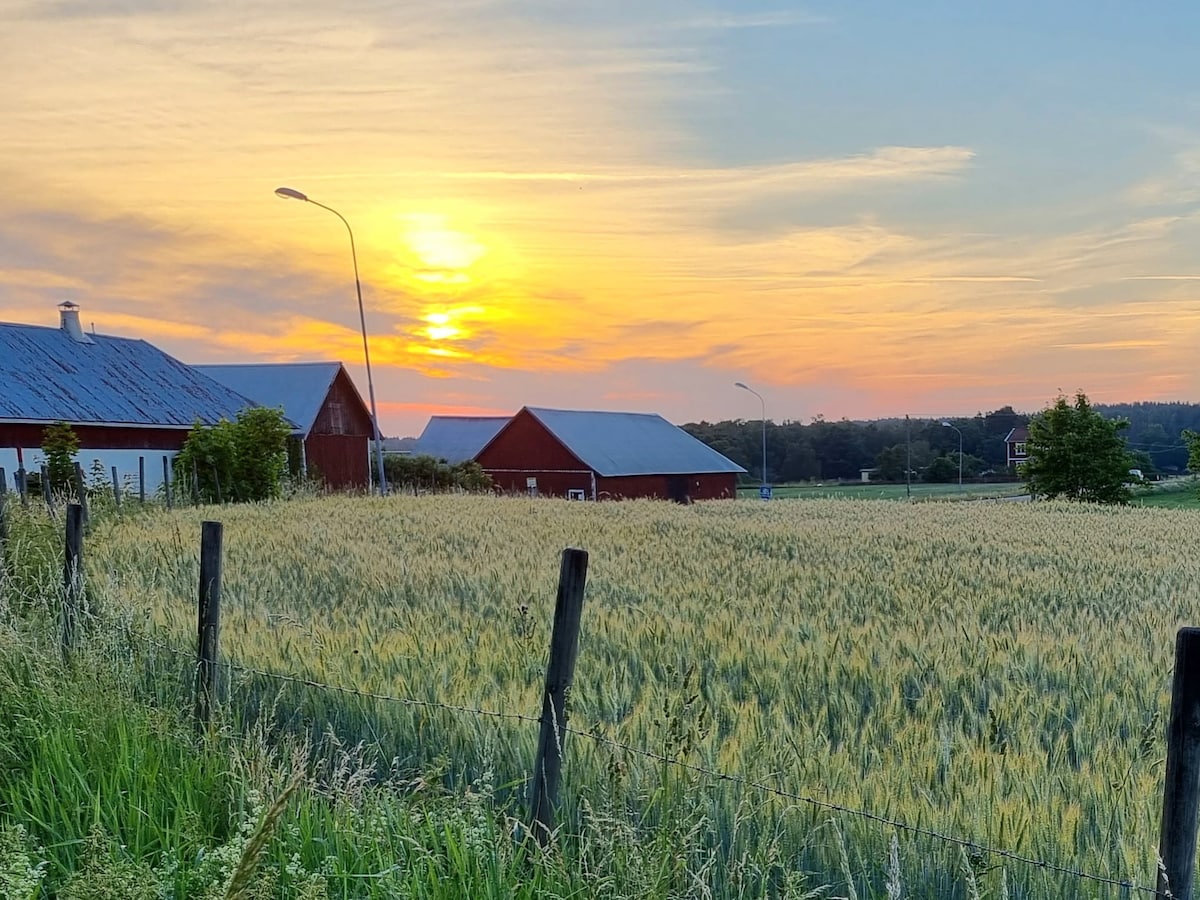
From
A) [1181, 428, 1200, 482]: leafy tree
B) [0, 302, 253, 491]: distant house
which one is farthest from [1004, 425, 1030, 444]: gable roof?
[0, 302, 253, 491]: distant house

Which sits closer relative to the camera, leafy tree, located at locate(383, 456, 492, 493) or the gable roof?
leafy tree, located at locate(383, 456, 492, 493)

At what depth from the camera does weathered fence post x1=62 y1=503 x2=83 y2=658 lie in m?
6.19

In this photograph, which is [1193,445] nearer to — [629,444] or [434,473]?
[629,444]

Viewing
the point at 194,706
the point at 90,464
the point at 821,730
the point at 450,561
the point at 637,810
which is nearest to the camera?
the point at 637,810

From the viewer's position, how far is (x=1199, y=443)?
48.8m

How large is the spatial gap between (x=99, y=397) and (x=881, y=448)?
7627 cm

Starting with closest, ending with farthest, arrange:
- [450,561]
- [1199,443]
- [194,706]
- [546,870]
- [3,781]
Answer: [546,870] → [3,781] → [194,706] → [450,561] → [1199,443]

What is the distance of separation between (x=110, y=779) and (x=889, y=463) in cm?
8895

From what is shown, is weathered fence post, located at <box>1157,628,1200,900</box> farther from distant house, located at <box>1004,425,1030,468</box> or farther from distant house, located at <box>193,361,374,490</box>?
distant house, located at <box>1004,425,1030,468</box>

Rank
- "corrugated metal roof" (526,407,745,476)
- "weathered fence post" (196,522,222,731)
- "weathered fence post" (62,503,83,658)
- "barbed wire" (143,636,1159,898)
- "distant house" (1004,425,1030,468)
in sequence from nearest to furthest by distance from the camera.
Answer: "barbed wire" (143,636,1159,898), "weathered fence post" (196,522,222,731), "weathered fence post" (62,503,83,658), "corrugated metal roof" (526,407,745,476), "distant house" (1004,425,1030,468)

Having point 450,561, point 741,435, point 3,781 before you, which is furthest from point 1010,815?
point 741,435

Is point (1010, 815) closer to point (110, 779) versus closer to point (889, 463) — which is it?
point (110, 779)

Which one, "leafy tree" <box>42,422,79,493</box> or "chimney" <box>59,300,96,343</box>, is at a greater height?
"chimney" <box>59,300,96,343</box>

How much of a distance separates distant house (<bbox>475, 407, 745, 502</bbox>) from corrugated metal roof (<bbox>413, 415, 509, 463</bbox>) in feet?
31.3
